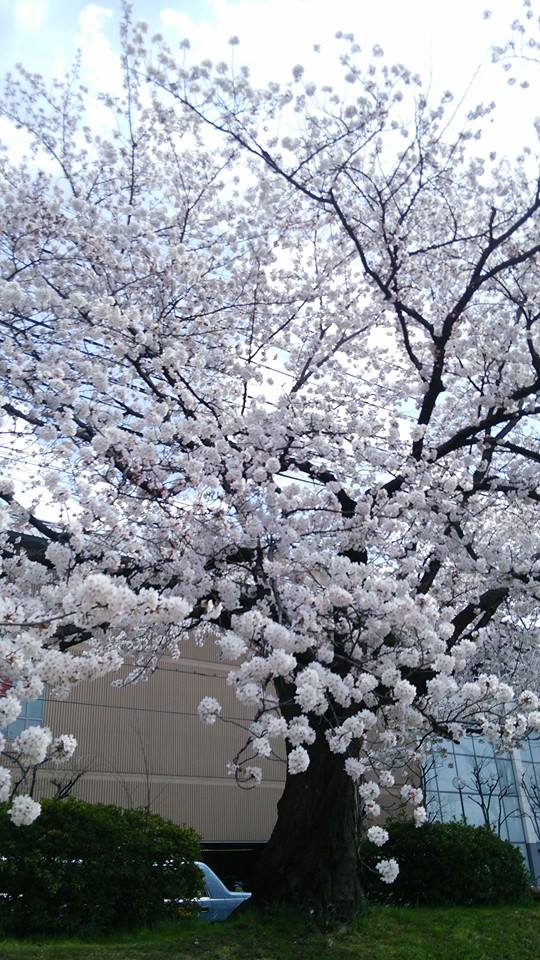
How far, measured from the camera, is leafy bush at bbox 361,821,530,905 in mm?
9414

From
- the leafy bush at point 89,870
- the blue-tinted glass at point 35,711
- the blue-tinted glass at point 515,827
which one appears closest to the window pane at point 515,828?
the blue-tinted glass at point 515,827

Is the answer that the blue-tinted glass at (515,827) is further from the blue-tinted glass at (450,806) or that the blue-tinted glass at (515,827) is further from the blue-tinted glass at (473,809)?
the blue-tinted glass at (450,806)

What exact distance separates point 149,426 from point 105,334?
2.95ft

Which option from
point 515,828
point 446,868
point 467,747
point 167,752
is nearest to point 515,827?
point 515,828

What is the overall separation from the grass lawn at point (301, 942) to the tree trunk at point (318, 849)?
0.21 meters

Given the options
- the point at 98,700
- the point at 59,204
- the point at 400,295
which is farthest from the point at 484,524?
the point at 98,700

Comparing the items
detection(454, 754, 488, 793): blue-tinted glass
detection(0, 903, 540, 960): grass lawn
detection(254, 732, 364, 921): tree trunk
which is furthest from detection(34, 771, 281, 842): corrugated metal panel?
detection(0, 903, 540, 960): grass lawn

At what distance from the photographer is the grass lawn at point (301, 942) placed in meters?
6.09

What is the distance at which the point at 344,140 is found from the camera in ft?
24.6

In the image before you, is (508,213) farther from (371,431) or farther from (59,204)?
(59,204)

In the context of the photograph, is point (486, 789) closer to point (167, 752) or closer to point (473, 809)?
point (473, 809)

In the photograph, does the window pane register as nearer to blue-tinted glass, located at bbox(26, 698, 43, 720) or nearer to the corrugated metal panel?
the corrugated metal panel

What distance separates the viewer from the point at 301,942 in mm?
6543

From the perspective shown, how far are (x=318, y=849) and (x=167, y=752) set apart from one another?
1026 cm
